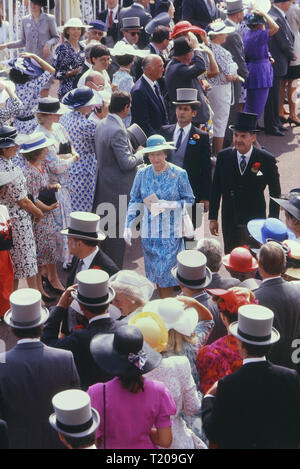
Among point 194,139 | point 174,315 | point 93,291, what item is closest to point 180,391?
point 174,315

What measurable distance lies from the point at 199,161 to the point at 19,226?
1870mm

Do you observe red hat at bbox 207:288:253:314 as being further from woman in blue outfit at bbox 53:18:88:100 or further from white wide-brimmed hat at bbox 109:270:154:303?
woman in blue outfit at bbox 53:18:88:100

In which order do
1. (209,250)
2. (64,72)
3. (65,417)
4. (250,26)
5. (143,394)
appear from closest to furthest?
(65,417) → (143,394) → (209,250) → (64,72) → (250,26)

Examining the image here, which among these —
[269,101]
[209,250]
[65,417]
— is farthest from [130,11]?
[65,417]

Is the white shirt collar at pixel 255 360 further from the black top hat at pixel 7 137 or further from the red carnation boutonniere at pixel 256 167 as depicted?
the black top hat at pixel 7 137

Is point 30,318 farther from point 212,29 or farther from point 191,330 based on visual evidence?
point 212,29

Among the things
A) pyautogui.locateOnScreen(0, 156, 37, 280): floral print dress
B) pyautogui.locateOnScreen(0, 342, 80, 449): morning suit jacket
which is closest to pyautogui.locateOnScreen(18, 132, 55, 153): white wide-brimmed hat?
pyautogui.locateOnScreen(0, 156, 37, 280): floral print dress

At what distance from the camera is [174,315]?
389 centimetres

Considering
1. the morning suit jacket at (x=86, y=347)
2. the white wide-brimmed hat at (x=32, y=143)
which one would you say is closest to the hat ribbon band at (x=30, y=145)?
the white wide-brimmed hat at (x=32, y=143)

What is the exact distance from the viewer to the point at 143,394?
11.2 feet

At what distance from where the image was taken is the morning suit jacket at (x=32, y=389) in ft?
12.0

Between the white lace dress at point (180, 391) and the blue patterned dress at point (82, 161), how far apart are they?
378cm

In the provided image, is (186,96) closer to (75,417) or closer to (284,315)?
(284,315)

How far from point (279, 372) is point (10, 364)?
53.2 inches
